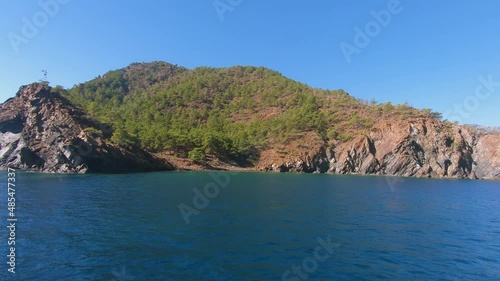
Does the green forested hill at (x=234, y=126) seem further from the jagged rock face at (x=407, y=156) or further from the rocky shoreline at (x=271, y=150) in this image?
the jagged rock face at (x=407, y=156)

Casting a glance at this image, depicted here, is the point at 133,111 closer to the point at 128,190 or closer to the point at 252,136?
the point at 252,136

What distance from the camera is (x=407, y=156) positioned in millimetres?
145000

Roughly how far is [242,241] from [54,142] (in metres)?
94.8

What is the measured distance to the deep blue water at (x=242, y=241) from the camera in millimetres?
21000

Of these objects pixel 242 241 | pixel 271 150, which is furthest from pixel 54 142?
pixel 242 241

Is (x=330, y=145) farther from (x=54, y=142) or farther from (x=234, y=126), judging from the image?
(x=54, y=142)

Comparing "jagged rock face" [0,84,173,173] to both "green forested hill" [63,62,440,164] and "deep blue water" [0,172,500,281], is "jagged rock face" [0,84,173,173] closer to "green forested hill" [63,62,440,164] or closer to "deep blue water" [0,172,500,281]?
"green forested hill" [63,62,440,164]

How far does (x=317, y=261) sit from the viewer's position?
2345 cm

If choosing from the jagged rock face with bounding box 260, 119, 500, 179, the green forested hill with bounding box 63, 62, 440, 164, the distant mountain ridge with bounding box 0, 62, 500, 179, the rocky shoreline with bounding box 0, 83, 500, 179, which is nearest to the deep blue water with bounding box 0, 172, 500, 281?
the rocky shoreline with bounding box 0, 83, 500, 179

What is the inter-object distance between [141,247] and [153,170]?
91975mm

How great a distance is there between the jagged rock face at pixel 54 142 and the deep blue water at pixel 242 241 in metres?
51.6

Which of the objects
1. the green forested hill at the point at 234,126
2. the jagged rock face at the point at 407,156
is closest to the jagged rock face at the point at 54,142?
the green forested hill at the point at 234,126

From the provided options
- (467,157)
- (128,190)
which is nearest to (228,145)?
(128,190)

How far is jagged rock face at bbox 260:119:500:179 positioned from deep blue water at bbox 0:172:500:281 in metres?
99.0
